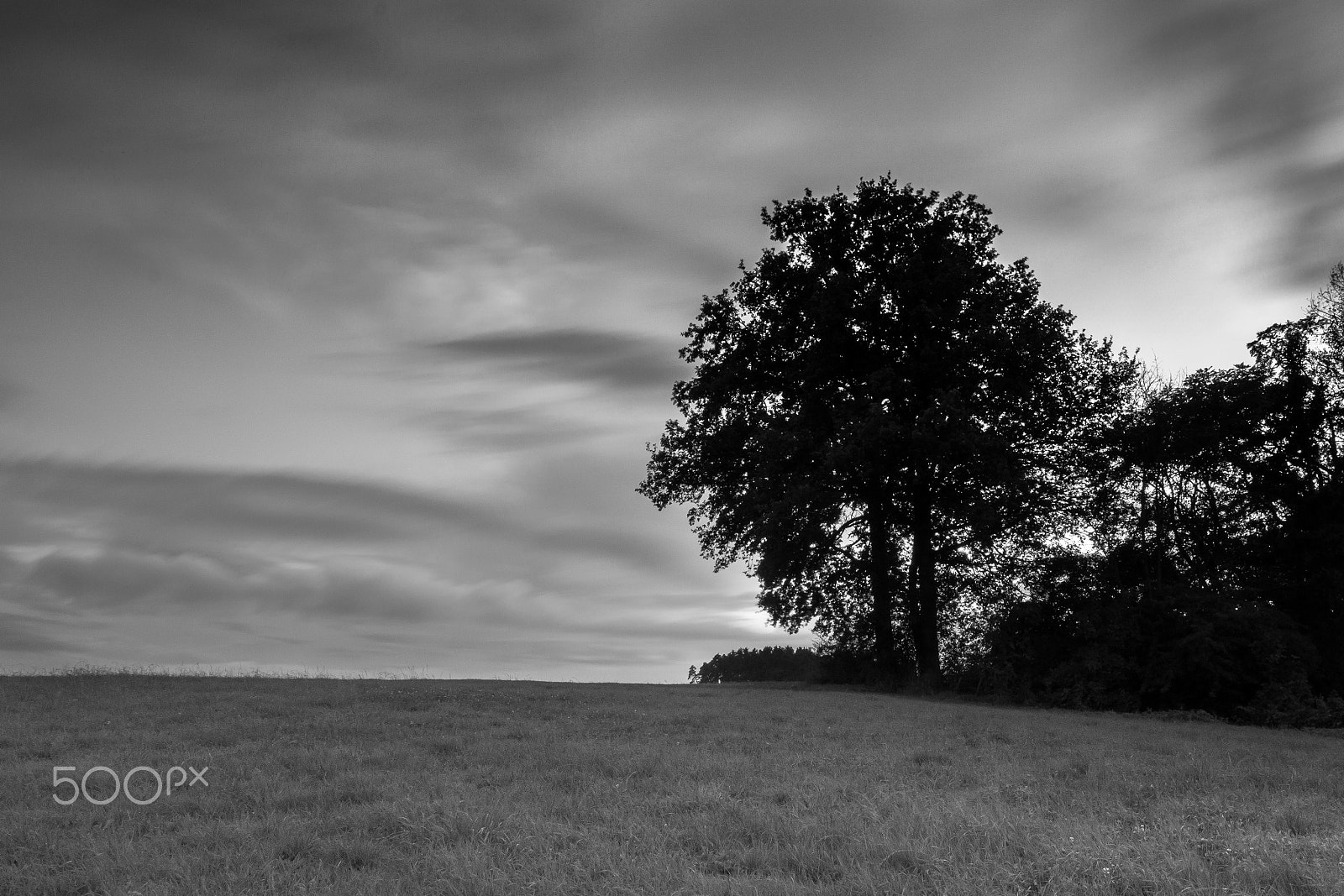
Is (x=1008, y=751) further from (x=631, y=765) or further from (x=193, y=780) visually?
(x=193, y=780)

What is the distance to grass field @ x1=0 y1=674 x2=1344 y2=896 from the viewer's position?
751 centimetres

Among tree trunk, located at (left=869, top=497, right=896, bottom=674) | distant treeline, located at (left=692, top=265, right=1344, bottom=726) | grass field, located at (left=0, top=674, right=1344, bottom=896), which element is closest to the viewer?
grass field, located at (left=0, top=674, right=1344, bottom=896)

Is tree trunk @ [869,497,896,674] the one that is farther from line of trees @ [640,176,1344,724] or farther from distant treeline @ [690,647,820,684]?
distant treeline @ [690,647,820,684]

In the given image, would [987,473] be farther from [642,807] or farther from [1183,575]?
[642,807]

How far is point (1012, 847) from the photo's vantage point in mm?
8156

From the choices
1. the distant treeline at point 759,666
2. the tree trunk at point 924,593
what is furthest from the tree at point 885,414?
the distant treeline at point 759,666

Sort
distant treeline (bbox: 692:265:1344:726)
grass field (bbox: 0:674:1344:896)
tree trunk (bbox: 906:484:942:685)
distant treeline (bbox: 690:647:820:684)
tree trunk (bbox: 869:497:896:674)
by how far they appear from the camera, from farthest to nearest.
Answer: distant treeline (bbox: 690:647:820:684) < tree trunk (bbox: 869:497:896:674) < tree trunk (bbox: 906:484:942:685) < distant treeline (bbox: 692:265:1344:726) < grass field (bbox: 0:674:1344:896)

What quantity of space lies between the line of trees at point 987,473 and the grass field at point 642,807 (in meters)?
11.1

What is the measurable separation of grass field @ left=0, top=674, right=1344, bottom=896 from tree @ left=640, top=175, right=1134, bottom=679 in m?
12.4

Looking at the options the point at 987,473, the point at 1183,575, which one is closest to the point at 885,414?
the point at 987,473

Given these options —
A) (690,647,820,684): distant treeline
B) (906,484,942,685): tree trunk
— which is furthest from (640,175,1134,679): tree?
(690,647,820,684): distant treeline

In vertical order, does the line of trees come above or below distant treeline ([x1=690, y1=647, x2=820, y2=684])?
above

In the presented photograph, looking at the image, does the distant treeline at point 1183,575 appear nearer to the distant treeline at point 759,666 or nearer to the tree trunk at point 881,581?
the tree trunk at point 881,581

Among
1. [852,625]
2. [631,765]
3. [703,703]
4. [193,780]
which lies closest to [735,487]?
[852,625]
